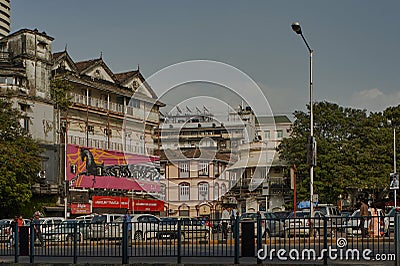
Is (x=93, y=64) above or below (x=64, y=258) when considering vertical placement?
above

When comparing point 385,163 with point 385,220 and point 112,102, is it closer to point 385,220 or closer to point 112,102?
point 112,102

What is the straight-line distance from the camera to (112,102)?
75.5m

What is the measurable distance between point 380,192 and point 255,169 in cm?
3213

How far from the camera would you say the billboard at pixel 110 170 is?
6319 cm

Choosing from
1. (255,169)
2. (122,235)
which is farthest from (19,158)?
(255,169)

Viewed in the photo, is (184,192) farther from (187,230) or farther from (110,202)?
(187,230)

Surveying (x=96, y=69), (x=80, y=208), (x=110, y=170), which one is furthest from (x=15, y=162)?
(x=96, y=69)

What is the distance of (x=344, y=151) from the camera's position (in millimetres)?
64875

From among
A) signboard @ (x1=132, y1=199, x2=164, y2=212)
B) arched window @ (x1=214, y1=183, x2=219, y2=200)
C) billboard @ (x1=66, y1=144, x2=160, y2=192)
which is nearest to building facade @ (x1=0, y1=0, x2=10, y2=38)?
arched window @ (x1=214, y1=183, x2=219, y2=200)

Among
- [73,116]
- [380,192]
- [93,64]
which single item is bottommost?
[380,192]

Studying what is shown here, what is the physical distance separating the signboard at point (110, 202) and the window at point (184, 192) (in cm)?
1395

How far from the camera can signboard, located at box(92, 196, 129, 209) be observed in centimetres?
6306

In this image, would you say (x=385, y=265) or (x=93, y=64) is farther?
(x=93, y=64)

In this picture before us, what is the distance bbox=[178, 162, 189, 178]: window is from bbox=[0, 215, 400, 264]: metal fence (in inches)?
2045
